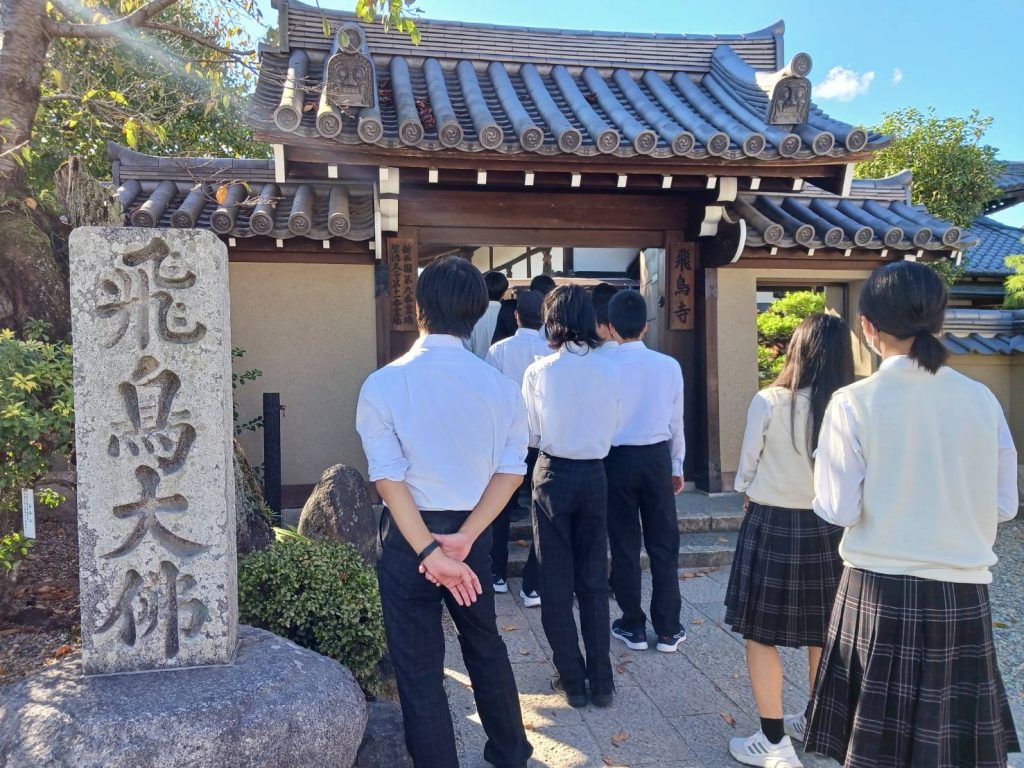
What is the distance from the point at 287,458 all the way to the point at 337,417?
65cm

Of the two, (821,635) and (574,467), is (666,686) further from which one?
(574,467)

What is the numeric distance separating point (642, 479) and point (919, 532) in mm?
2065

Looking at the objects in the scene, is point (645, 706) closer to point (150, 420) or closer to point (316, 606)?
point (316, 606)

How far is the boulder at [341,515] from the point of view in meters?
4.47

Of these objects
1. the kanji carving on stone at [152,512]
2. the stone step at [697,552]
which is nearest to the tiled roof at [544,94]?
the kanji carving on stone at [152,512]

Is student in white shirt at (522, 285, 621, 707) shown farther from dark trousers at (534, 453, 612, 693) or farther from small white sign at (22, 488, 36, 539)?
small white sign at (22, 488, 36, 539)

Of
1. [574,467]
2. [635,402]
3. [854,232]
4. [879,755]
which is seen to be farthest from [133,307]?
[854,232]

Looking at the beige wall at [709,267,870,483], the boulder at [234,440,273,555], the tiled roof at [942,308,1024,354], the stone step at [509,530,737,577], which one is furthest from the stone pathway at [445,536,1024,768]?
the tiled roof at [942,308,1024,354]

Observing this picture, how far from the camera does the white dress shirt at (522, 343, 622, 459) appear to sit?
3631mm

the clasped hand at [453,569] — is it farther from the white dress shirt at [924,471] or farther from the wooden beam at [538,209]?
the wooden beam at [538,209]

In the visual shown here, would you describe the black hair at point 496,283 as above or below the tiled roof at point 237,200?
below

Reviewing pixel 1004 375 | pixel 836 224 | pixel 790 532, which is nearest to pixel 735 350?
pixel 836 224

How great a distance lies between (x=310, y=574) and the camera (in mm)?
3689

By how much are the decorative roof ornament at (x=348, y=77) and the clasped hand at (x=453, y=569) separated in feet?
13.6
